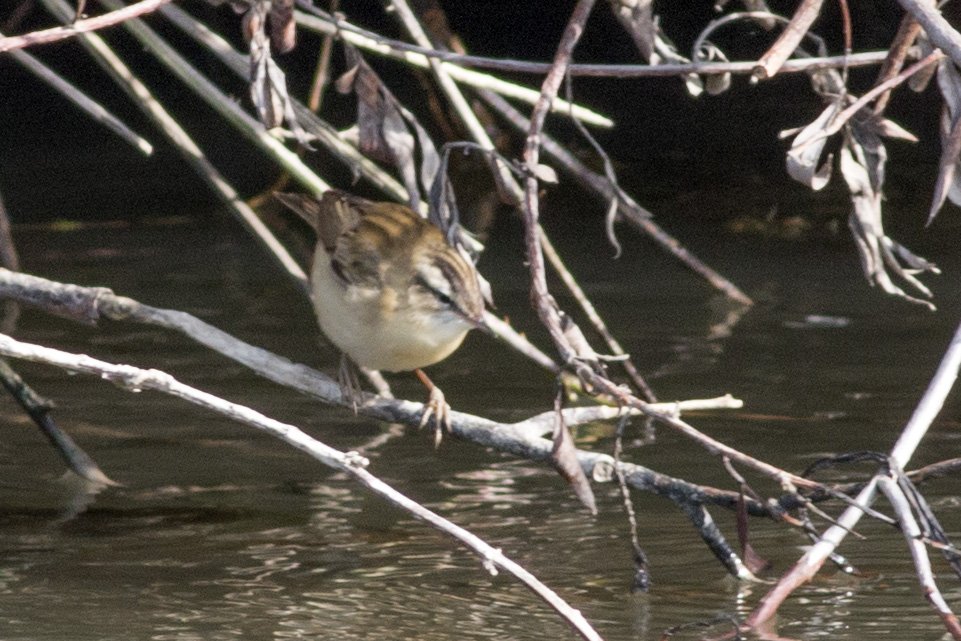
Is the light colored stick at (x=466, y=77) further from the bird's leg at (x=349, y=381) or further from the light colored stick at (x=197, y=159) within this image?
the bird's leg at (x=349, y=381)

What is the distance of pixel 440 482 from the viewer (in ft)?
17.6

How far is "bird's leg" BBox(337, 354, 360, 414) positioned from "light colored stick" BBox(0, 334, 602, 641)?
105 centimetres

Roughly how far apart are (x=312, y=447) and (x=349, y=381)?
160cm

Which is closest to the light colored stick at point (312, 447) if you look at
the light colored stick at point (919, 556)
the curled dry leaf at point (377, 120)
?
the light colored stick at point (919, 556)

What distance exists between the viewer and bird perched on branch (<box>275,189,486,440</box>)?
4504mm

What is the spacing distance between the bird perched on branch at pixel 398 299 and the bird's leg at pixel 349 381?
0.12 ft

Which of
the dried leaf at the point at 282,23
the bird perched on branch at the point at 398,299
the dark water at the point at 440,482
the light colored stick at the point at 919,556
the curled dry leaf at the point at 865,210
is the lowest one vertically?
the dark water at the point at 440,482

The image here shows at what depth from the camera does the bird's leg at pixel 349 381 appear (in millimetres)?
4262

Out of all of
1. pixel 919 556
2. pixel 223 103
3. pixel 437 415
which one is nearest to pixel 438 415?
pixel 437 415

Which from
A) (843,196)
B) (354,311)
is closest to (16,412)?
(354,311)

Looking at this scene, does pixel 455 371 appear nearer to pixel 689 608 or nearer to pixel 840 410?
pixel 840 410

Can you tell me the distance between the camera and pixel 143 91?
5348mm

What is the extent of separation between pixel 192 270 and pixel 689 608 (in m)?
5.83

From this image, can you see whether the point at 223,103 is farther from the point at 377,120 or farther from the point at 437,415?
the point at 437,415
